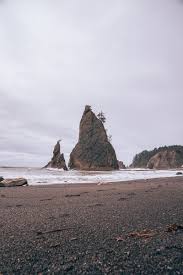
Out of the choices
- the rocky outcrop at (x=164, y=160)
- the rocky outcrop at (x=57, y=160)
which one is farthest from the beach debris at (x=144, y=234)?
the rocky outcrop at (x=164, y=160)

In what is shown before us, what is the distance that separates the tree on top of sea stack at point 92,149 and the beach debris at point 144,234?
3402 centimetres

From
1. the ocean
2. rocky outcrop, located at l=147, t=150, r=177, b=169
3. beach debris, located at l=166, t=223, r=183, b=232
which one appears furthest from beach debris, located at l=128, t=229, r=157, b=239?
rocky outcrop, located at l=147, t=150, r=177, b=169

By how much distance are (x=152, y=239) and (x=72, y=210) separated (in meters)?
1.93

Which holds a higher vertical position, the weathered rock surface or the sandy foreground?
the weathered rock surface

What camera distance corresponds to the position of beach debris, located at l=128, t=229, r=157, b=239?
2.39 m

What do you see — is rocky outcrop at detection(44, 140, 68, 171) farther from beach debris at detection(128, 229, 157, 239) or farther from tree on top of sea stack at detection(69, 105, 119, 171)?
beach debris at detection(128, 229, 157, 239)

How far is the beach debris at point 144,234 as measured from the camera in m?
2.39

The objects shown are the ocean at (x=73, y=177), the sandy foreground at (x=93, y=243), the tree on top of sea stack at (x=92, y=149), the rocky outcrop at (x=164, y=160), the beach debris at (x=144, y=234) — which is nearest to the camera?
the sandy foreground at (x=93, y=243)

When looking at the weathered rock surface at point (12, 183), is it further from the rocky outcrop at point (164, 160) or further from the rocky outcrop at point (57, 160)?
the rocky outcrop at point (164, 160)

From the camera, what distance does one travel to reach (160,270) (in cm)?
166

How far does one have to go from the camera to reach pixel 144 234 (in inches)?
96.5

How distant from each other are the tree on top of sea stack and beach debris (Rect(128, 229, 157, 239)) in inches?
1340

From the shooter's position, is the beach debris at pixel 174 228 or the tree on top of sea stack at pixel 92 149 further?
the tree on top of sea stack at pixel 92 149

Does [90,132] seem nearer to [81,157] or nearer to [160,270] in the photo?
[81,157]
